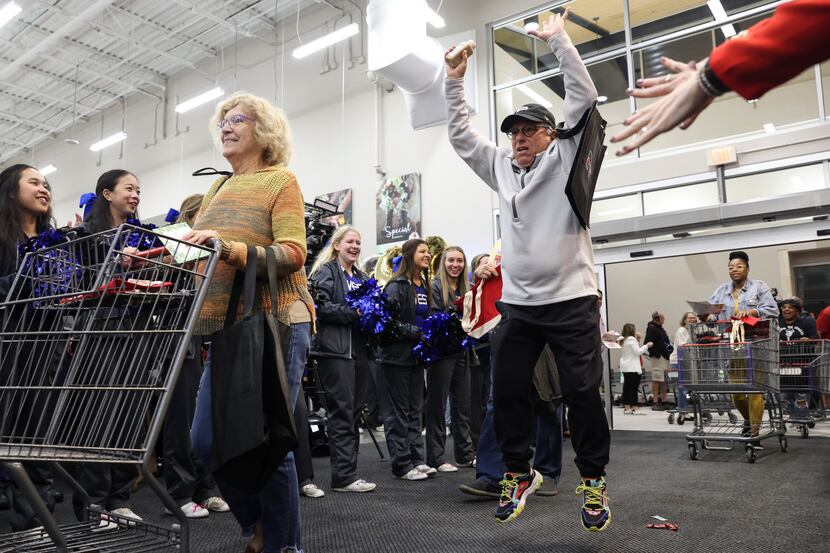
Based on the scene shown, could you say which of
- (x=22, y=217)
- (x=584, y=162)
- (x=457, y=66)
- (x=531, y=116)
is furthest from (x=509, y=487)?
(x=22, y=217)

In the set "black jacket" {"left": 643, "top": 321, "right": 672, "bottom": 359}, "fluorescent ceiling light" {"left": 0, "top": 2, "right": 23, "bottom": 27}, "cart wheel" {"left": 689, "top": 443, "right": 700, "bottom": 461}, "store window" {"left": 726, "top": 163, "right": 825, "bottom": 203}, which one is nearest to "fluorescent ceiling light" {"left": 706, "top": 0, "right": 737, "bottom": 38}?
"store window" {"left": 726, "top": 163, "right": 825, "bottom": 203}

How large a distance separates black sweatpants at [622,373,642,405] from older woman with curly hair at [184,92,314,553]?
959 centimetres

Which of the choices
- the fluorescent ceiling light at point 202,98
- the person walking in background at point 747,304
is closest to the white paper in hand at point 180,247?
the person walking in background at point 747,304

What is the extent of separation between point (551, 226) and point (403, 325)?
1.99 metres

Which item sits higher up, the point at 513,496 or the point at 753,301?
the point at 753,301

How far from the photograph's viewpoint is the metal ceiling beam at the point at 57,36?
11906 mm

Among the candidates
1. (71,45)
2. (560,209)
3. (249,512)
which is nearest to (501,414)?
(560,209)

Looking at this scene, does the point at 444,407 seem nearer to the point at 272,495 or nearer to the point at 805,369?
the point at 272,495

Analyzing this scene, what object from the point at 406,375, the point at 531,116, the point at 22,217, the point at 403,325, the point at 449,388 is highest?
the point at 531,116

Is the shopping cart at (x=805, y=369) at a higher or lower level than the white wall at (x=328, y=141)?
lower

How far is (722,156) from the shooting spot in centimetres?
902

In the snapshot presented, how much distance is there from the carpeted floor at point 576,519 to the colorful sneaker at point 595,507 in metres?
0.24

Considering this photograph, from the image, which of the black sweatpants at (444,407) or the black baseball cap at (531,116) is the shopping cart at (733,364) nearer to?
the black sweatpants at (444,407)

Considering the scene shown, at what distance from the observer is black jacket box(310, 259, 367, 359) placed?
3.87 m
